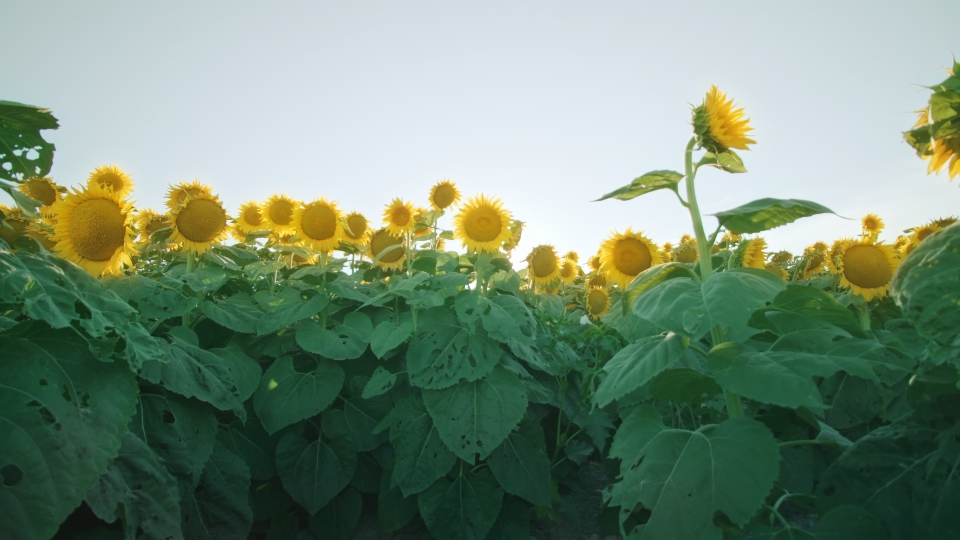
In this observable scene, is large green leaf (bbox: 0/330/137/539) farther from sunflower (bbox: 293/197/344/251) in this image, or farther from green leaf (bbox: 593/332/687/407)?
sunflower (bbox: 293/197/344/251)

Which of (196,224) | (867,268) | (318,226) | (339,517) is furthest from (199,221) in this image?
(867,268)

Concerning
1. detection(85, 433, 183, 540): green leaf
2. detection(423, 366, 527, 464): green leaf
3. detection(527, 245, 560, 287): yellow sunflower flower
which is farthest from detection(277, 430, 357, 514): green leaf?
detection(527, 245, 560, 287): yellow sunflower flower

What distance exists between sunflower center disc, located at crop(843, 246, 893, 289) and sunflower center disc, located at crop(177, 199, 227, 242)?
164 inches

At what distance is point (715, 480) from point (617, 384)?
1.13ft

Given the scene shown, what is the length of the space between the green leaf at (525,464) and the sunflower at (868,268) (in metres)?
2.50

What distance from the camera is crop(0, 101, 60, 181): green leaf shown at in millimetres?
1640

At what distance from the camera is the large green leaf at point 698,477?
143cm

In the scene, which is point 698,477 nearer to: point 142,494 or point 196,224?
point 142,494

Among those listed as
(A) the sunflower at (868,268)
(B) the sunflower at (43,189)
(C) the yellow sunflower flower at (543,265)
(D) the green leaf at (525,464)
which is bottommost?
(D) the green leaf at (525,464)

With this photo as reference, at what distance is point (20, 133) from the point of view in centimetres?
167

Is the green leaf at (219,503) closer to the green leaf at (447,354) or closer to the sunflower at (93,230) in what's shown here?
the green leaf at (447,354)

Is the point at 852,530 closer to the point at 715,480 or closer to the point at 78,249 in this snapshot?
the point at 715,480

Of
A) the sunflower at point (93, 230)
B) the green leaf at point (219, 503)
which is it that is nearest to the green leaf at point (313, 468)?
the green leaf at point (219, 503)

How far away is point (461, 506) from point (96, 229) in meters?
2.17
